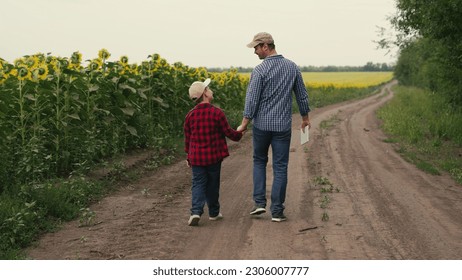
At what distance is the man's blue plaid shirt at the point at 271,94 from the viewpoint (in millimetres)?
7547

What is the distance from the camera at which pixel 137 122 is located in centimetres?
1343

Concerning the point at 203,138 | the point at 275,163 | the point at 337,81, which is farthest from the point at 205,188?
the point at 337,81

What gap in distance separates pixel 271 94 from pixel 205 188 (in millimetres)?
1488

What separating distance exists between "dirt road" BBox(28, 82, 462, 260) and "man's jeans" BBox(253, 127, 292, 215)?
0.27 meters

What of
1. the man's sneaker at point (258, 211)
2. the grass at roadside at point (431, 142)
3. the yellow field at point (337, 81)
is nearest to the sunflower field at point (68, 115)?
the man's sneaker at point (258, 211)

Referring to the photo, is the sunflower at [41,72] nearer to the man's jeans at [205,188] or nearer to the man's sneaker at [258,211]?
the man's jeans at [205,188]

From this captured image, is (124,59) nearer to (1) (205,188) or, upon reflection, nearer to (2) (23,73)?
(2) (23,73)

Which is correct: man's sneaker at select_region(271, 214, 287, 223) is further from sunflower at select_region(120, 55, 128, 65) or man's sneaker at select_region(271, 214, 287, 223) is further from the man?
sunflower at select_region(120, 55, 128, 65)

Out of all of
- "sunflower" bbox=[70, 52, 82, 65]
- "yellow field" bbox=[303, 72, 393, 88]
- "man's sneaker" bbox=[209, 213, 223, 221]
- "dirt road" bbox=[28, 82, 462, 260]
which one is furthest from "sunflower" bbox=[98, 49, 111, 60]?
"yellow field" bbox=[303, 72, 393, 88]

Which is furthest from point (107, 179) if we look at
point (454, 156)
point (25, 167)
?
point (454, 156)

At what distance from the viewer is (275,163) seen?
7.70 meters

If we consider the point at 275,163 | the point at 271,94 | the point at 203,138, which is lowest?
the point at 275,163

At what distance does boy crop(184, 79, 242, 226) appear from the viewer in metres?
7.46

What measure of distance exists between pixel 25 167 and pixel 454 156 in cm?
1017
